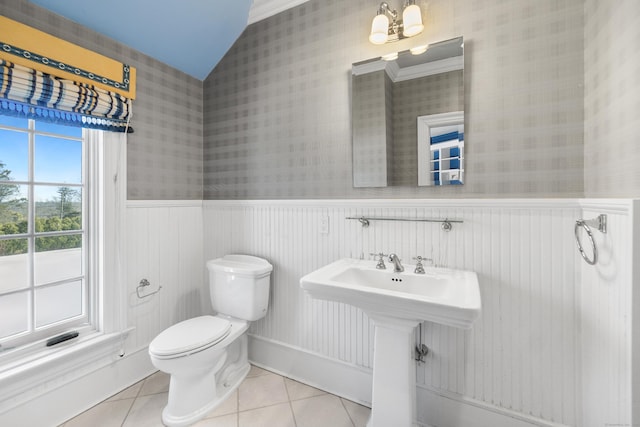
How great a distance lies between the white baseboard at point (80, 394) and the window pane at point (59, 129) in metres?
1.43

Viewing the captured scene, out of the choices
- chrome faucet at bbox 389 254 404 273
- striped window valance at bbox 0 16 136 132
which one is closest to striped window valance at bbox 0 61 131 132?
striped window valance at bbox 0 16 136 132

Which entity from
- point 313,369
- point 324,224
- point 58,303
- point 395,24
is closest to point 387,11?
point 395,24

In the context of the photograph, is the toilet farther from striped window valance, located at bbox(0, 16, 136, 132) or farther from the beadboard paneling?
the beadboard paneling

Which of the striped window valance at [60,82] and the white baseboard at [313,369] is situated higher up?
the striped window valance at [60,82]

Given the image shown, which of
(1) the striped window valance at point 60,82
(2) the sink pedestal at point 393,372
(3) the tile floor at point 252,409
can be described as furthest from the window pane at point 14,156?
(2) the sink pedestal at point 393,372

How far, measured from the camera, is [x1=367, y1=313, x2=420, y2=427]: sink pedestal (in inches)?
49.5

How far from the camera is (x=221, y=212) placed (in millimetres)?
2244

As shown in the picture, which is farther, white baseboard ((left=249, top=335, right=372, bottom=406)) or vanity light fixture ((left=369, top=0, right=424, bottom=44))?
white baseboard ((left=249, top=335, right=372, bottom=406))

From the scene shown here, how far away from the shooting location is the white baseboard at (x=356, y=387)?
1396mm

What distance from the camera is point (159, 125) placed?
203cm

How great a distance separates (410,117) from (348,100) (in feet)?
1.32

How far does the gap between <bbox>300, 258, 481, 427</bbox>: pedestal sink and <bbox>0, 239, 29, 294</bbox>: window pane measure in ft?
5.03

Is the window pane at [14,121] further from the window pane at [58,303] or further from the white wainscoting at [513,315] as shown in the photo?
the white wainscoting at [513,315]

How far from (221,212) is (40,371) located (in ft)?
4.30
